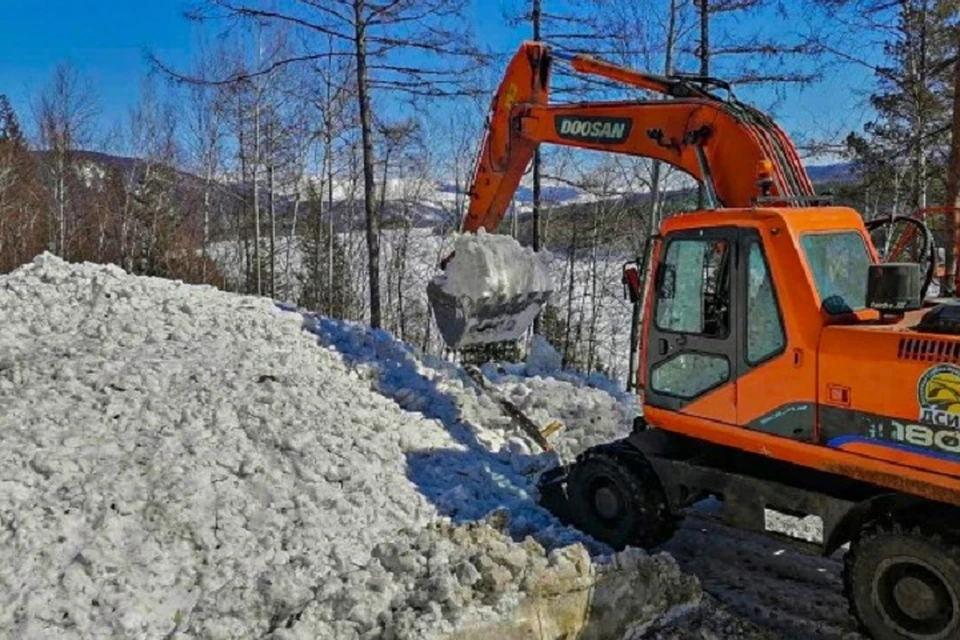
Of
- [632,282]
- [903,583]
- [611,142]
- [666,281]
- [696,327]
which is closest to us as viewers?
[903,583]

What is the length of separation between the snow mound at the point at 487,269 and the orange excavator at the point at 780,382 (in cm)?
209

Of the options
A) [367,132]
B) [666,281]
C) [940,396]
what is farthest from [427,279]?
[940,396]

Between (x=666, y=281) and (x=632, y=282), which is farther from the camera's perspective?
(x=632, y=282)

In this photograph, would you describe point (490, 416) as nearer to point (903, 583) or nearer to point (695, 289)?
point (695, 289)

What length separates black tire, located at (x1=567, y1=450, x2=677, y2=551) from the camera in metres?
5.89

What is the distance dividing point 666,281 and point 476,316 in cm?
326

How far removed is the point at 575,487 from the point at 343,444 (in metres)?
1.95

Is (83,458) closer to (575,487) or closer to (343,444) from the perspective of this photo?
(343,444)

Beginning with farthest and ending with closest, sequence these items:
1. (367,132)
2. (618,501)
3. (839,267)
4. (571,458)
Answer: (367,132) < (571,458) < (618,501) < (839,267)

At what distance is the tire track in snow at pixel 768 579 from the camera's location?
5070 millimetres

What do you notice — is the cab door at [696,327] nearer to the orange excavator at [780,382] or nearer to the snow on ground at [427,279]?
the orange excavator at [780,382]

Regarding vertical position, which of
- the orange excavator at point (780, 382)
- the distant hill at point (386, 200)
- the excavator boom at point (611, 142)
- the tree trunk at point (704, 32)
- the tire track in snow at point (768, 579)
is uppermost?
the tree trunk at point (704, 32)

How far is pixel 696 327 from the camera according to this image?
18.4 feet

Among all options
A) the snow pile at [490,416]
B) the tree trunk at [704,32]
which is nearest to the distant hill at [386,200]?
the tree trunk at [704,32]
